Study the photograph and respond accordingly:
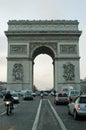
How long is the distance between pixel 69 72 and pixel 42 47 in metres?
8.47

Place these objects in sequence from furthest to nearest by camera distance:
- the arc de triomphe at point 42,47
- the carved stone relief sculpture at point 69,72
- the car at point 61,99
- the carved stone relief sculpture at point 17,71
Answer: the carved stone relief sculpture at point 17,71
the arc de triomphe at point 42,47
the carved stone relief sculpture at point 69,72
the car at point 61,99

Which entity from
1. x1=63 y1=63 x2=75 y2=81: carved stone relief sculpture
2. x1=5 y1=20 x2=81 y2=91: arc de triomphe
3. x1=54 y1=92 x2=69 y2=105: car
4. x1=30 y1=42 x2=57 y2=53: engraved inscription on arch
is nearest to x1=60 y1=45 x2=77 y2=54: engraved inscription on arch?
x1=5 y1=20 x2=81 y2=91: arc de triomphe

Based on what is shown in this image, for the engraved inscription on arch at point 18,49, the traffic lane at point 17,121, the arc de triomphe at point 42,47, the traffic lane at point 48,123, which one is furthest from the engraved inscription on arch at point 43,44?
the traffic lane at point 48,123

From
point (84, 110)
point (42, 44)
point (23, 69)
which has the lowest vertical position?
point (84, 110)

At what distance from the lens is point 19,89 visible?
79.5 metres

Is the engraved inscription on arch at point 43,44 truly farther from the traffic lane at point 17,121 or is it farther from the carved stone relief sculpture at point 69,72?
the traffic lane at point 17,121

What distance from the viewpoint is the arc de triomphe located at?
79875 mm

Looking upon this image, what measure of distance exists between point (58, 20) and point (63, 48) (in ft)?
21.2

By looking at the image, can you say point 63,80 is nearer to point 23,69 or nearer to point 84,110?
point 23,69

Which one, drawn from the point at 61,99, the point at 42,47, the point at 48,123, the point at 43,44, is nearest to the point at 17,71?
the point at 42,47

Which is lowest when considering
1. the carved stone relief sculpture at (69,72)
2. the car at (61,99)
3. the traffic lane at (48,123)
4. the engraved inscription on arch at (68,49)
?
the traffic lane at (48,123)

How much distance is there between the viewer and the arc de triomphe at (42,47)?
79.9 m

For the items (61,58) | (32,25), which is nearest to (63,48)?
(61,58)

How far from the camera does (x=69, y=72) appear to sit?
80062 millimetres
